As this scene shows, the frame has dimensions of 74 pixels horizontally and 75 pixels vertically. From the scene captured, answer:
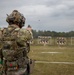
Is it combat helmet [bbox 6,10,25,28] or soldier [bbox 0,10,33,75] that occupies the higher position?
combat helmet [bbox 6,10,25,28]

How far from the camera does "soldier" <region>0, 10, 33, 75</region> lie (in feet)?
22.2

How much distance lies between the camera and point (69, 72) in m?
13.9

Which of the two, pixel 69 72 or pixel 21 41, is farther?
pixel 69 72

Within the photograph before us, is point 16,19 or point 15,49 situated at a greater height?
point 16,19

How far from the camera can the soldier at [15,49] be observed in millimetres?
6777

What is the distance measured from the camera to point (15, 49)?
6828mm

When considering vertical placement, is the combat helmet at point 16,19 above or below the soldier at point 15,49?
above

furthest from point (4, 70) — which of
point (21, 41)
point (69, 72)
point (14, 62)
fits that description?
point (69, 72)

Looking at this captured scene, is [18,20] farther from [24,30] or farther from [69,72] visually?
[69,72]

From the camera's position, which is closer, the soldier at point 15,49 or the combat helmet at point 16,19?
the soldier at point 15,49

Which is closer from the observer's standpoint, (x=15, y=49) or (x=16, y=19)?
(x=15, y=49)

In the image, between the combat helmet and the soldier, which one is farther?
the combat helmet

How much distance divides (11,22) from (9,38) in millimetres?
432

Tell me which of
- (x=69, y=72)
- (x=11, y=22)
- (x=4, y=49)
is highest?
(x=11, y=22)
